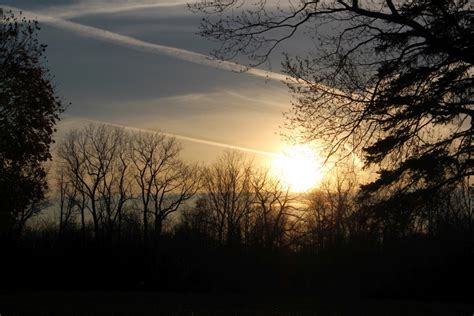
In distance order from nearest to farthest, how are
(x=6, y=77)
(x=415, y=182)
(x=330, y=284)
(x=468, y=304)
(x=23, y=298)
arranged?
1. (x=415, y=182)
2. (x=6, y=77)
3. (x=23, y=298)
4. (x=468, y=304)
5. (x=330, y=284)

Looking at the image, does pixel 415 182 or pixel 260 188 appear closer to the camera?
pixel 415 182

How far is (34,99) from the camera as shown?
26.0 meters

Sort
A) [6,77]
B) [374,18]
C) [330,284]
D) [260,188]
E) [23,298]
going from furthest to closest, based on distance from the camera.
Result: [260,188], [330,284], [23,298], [6,77], [374,18]

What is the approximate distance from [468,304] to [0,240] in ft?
93.6

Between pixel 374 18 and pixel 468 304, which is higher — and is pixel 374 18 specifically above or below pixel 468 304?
above

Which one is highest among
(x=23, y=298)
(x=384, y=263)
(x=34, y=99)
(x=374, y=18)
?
(x=34, y=99)

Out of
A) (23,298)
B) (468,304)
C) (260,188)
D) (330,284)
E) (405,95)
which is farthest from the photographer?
(260,188)

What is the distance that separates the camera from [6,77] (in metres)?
25.3

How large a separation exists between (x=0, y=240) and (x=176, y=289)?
1180cm

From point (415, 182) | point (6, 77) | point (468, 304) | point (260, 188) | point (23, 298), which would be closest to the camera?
point (415, 182)

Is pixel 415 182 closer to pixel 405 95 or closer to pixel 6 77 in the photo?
pixel 405 95

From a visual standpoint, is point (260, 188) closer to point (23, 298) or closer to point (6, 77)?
point (23, 298)

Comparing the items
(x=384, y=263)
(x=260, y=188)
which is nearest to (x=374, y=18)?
(x=384, y=263)

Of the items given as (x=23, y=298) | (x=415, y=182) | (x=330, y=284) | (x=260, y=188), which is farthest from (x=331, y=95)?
(x=260, y=188)
